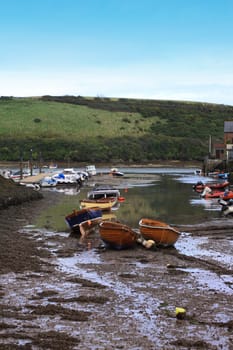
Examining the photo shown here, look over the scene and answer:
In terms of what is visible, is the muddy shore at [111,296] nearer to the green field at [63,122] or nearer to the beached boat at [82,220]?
the beached boat at [82,220]

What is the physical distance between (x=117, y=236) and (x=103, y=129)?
434ft

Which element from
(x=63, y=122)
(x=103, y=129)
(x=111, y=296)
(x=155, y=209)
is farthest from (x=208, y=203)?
(x=63, y=122)

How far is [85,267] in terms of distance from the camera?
19.4m

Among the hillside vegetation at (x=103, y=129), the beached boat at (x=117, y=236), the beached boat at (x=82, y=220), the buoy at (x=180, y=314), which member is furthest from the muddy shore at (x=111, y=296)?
the hillside vegetation at (x=103, y=129)

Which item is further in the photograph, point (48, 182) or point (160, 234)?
point (48, 182)

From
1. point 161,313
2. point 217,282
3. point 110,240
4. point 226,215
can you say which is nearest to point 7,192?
point 226,215

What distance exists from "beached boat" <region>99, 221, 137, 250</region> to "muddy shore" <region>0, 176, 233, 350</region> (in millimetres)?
489

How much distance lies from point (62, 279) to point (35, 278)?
0.77m

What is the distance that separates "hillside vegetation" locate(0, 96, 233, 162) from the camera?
13750cm

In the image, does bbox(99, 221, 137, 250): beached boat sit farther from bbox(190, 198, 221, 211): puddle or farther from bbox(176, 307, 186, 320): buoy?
bbox(190, 198, 221, 211): puddle

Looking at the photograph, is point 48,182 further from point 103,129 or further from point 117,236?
point 103,129

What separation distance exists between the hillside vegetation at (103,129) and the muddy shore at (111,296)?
101333mm

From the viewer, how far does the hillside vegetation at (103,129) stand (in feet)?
451

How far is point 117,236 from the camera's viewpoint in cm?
2283
